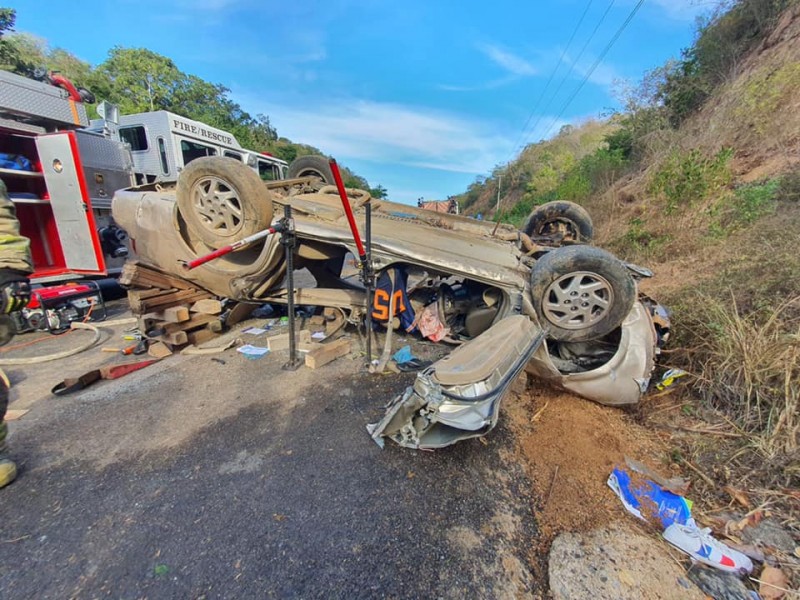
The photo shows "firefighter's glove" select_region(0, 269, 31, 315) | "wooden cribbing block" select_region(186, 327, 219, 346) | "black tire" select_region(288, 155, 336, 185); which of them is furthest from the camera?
"black tire" select_region(288, 155, 336, 185)

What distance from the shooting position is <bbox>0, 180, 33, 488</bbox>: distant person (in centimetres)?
174

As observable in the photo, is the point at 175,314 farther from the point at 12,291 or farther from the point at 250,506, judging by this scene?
the point at 250,506

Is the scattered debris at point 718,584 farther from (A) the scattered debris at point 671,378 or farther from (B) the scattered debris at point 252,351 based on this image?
(B) the scattered debris at point 252,351

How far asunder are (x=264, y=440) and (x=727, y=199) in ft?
22.3

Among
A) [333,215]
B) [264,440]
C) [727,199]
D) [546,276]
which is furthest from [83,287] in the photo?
[727,199]

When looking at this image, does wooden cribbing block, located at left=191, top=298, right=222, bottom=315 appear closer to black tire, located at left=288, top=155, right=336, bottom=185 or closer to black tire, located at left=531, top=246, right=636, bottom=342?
black tire, located at left=288, top=155, right=336, bottom=185

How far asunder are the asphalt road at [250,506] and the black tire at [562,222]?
11.5 ft

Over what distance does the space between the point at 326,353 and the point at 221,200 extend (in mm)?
1709

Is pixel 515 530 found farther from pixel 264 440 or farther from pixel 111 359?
pixel 111 359

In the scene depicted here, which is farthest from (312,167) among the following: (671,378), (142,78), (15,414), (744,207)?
(142,78)

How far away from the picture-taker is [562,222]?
4.75 m

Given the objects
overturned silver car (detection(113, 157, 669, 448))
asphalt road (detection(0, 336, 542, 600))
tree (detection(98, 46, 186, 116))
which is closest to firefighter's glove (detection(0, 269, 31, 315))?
asphalt road (detection(0, 336, 542, 600))

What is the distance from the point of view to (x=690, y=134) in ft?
25.0

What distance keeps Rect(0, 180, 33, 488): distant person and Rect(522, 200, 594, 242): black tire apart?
502 centimetres
